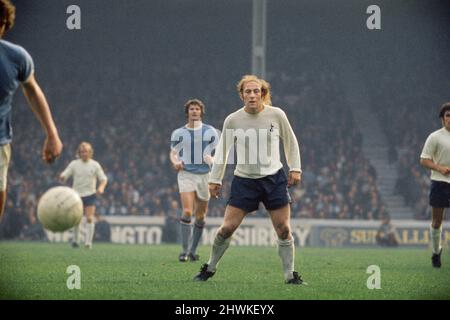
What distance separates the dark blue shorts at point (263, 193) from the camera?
33.3ft

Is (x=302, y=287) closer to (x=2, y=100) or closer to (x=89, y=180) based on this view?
(x=2, y=100)

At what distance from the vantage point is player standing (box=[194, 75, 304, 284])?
10078mm

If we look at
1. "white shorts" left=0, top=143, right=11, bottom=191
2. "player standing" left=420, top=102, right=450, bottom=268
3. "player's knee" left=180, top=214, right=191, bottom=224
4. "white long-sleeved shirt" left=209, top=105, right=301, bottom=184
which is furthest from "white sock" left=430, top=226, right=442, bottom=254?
"white shorts" left=0, top=143, right=11, bottom=191

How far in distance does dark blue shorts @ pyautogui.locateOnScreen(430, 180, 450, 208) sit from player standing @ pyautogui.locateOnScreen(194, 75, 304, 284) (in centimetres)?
429

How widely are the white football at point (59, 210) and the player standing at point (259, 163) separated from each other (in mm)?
1848

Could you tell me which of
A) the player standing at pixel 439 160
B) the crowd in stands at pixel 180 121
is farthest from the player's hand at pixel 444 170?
the crowd in stands at pixel 180 121

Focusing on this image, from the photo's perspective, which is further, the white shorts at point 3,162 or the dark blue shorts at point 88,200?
the dark blue shorts at point 88,200

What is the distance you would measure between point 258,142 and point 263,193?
1.94ft

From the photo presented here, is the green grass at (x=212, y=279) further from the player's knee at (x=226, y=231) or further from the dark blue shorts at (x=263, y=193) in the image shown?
the dark blue shorts at (x=263, y=193)

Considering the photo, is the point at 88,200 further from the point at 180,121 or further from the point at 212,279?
the point at 180,121

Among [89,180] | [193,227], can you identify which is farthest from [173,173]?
[193,227]

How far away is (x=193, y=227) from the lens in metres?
14.6

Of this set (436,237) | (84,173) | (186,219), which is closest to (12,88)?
(186,219)
